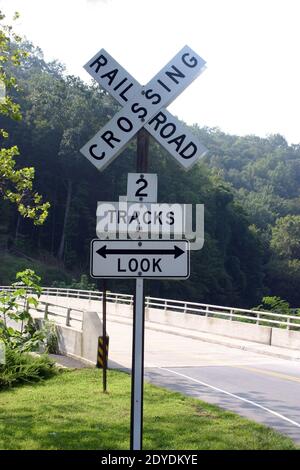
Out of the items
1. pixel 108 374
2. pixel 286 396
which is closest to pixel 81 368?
pixel 108 374

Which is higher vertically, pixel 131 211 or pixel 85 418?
pixel 131 211

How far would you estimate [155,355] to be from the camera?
20.8m

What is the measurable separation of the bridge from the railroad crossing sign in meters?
4.77

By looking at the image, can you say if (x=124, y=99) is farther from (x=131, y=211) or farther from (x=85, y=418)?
(x=85, y=418)

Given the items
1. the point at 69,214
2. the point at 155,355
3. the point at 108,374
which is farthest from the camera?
the point at 69,214

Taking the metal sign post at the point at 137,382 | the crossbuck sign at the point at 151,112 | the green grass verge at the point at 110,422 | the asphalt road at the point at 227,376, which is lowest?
the asphalt road at the point at 227,376

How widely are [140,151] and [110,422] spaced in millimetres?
5010

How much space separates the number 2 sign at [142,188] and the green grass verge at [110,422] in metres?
3.65

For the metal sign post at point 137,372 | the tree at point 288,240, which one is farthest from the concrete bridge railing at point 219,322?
→ the tree at point 288,240

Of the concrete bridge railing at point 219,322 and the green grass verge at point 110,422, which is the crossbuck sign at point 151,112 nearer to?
the green grass verge at point 110,422

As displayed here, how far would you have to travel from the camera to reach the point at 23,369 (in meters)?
14.8

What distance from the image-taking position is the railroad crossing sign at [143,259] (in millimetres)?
6207

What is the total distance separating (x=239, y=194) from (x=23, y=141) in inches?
3158

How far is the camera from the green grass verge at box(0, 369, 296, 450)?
28.8 ft
